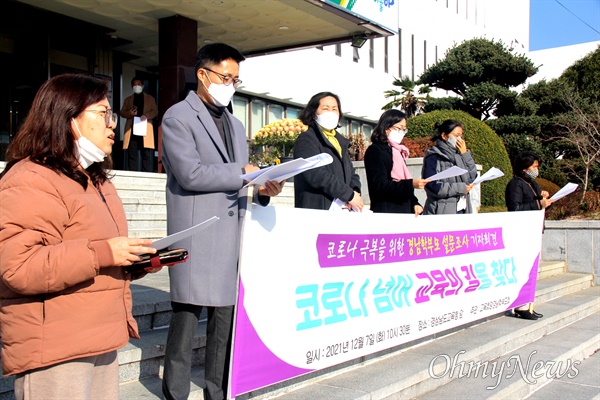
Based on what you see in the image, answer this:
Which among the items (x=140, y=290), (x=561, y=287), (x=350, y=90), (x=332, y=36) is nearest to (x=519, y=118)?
(x=350, y=90)

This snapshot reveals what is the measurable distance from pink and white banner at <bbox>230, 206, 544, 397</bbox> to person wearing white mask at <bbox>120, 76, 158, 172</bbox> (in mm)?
7611

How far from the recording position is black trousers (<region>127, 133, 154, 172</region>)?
11.6 meters

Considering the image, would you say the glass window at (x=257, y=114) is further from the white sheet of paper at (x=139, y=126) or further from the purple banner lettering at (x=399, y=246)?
the purple banner lettering at (x=399, y=246)

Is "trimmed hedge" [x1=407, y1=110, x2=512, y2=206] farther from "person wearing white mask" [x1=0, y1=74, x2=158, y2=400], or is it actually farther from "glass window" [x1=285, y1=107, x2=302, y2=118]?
"person wearing white mask" [x1=0, y1=74, x2=158, y2=400]

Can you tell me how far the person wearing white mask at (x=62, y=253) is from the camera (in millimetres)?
1802

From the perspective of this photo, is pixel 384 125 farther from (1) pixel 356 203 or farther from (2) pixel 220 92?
(2) pixel 220 92

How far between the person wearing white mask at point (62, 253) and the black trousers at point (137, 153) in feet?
32.3

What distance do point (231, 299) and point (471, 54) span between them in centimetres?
2139

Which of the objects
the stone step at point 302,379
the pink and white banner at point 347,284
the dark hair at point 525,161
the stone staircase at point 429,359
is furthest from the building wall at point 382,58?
the pink and white banner at point 347,284

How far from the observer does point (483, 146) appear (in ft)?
41.0

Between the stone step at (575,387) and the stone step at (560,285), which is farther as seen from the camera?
the stone step at (560,285)

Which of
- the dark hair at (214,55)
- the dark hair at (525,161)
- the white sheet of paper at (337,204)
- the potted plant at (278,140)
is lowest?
the white sheet of paper at (337,204)

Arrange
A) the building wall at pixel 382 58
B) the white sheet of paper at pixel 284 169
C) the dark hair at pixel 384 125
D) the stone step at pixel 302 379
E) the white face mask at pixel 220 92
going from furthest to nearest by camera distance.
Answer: the building wall at pixel 382 58 < the dark hair at pixel 384 125 < the stone step at pixel 302 379 < the white face mask at pixel 220 92 < the white sheet of paper at pixel 284 169

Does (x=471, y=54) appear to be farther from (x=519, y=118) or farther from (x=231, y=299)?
(x=231, y=299)
